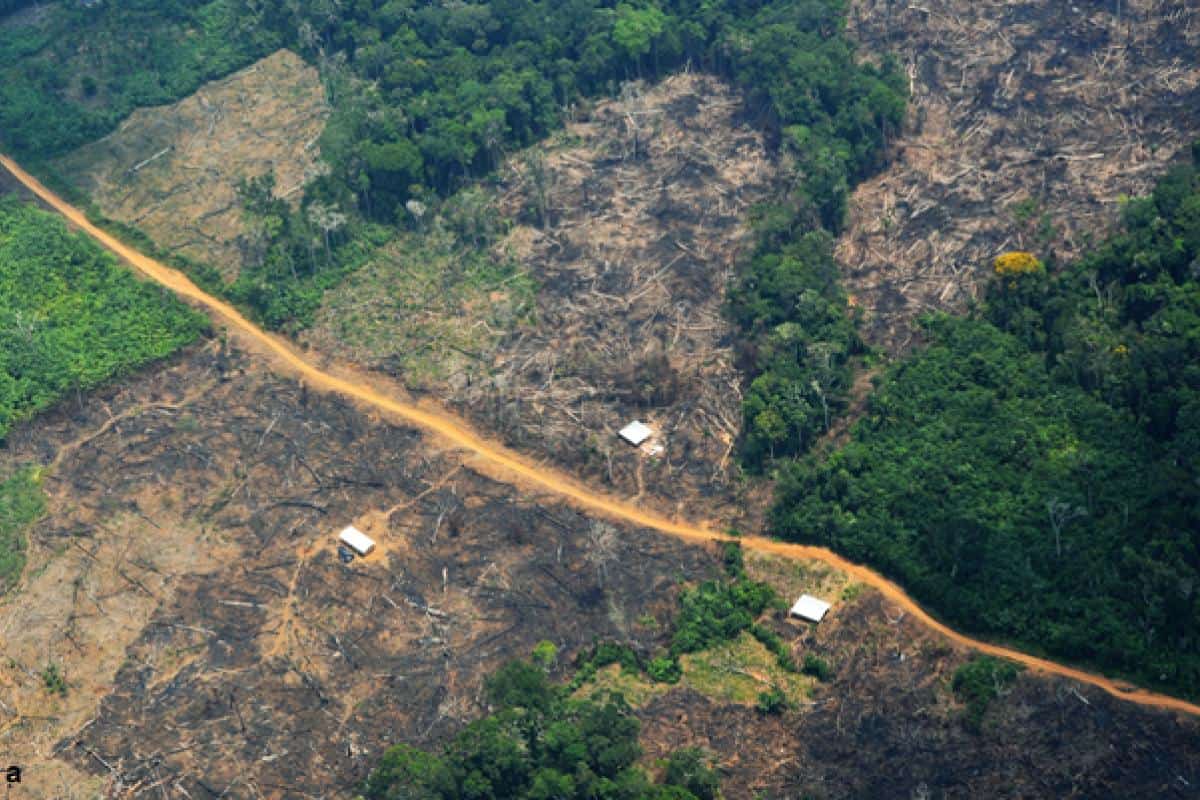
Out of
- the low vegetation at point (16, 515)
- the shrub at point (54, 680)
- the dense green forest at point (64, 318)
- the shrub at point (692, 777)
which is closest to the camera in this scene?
the shrub at point (692, 777)

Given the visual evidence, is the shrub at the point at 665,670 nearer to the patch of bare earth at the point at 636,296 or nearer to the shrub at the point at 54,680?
the patch of bare earth at the point at 636,296

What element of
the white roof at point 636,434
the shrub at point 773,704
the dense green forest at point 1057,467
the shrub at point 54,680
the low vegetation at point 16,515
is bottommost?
the shrub at point 54,680

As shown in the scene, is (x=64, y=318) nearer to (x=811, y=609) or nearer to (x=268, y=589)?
(x=268, y=589)

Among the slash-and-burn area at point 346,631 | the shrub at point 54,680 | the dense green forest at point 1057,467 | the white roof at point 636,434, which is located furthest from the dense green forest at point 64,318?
the dense green forest at point 1057,467

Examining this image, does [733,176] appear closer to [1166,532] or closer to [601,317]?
[601,317]

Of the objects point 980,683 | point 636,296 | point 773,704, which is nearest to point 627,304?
point 636,296

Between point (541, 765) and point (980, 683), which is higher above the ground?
point (980, 683)

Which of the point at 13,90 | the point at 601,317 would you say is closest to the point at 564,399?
the point at 601,317
